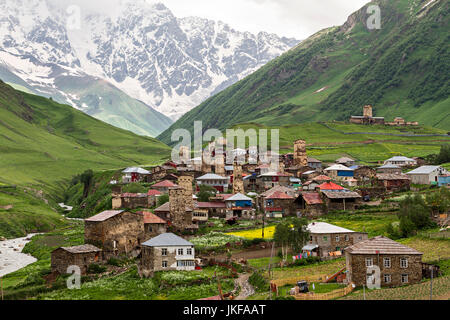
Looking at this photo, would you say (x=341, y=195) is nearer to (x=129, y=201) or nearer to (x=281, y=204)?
(x=281, y=204)

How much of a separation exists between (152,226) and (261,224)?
1802cm

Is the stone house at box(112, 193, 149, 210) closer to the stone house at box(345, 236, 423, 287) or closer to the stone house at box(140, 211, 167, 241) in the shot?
the stone house at box(140, 211, 167, 241)

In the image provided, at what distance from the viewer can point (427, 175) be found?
106m

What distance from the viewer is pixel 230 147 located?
6973 inches

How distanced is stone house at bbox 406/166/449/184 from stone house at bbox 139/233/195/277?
5666 cm

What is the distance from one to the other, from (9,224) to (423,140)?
442 ft

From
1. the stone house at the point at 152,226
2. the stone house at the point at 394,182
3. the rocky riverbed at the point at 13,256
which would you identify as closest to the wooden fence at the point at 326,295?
the stone house at the point at 152,226

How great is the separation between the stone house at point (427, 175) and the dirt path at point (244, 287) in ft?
184

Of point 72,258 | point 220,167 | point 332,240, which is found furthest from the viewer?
point 220,167

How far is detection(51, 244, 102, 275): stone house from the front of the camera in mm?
67938

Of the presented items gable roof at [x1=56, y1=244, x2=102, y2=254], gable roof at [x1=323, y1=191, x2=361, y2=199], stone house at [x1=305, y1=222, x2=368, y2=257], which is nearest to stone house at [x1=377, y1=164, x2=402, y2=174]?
gable roof at [x1=323, y1=191, x2=361, y2=199]

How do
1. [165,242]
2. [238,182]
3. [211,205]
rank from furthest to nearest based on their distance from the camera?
[238,182] → [211,205] → [165,242]

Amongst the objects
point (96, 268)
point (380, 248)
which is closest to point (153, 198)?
point (96, 268)
